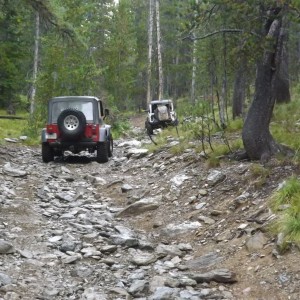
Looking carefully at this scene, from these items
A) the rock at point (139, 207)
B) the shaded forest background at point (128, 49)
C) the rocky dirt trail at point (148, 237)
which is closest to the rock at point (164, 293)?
the rocky dirt trail at point (148, 237)

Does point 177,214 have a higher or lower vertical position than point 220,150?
lower

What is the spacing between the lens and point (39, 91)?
19.8 meters

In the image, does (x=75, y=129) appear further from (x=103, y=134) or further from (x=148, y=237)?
(x=148, y=237)

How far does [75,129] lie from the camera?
1266 centimetres

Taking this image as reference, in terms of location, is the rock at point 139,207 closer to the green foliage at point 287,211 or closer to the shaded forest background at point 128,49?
the green foliage at point 287,211

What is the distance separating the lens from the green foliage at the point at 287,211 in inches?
199

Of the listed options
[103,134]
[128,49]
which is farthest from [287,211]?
[128,49]

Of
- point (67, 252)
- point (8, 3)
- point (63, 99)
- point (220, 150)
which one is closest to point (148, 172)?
point (220, 150)

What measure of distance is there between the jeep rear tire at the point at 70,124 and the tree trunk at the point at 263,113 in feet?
18.2

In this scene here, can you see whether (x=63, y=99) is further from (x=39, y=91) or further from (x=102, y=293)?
(x=102, y=293)

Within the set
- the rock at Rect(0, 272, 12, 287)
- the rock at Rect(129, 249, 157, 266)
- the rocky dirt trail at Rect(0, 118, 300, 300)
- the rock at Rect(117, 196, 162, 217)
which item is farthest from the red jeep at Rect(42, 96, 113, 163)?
the rock at Rect(0, 272, 12, 287)

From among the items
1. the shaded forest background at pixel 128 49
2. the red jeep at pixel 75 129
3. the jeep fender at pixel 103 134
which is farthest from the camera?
the jeep fender at pixel 103 134

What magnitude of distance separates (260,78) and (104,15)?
32.7m

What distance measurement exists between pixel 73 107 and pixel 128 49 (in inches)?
832
